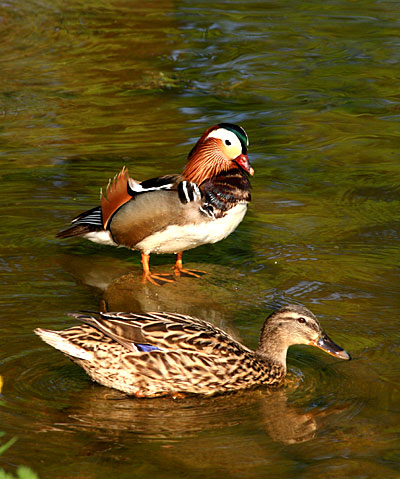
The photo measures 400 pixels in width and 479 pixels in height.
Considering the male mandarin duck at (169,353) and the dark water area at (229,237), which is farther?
the male mandarin duck at (169,353)

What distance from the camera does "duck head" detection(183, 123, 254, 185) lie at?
8719 mm

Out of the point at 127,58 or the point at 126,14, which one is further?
the point at 126,14

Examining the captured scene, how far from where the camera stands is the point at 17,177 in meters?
10.9

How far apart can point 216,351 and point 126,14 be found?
40.3ft

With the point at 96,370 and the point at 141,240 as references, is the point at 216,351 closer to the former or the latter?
the point at 96,370

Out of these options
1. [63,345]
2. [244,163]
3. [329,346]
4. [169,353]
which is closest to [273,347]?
[329,346]

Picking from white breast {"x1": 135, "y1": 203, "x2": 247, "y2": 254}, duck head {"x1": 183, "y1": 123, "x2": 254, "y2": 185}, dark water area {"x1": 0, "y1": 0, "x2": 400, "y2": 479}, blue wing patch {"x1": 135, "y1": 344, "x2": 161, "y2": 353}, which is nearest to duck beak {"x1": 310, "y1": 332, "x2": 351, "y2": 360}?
dark water area {"x1": 0, "y1": 0, "x2": 400, "y2": 479}

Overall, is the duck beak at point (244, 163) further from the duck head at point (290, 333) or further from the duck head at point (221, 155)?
the duck head at point (290, 333)

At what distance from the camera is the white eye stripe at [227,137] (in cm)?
880

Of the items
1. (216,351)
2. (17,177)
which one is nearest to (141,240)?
(216,351)

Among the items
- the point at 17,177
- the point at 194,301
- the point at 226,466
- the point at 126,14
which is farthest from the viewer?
the point at 126,14

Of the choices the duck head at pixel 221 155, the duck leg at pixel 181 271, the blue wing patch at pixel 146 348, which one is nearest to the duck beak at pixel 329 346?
the blue wing patch at pixel 146 348

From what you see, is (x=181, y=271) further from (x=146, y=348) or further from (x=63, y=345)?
(x=63, y=345)

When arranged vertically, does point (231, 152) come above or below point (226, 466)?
above
